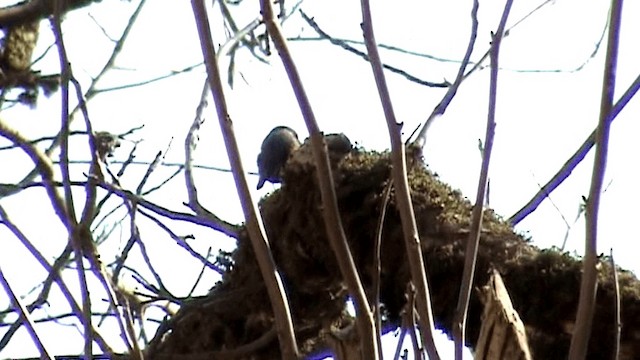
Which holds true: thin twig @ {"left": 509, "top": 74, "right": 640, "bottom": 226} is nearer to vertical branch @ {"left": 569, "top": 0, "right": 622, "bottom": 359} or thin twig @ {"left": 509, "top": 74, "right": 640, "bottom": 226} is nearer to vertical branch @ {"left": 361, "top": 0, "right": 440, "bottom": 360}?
vertical branch @ {"left": 569, "top": 0, "right": 622, "bottom": 359}

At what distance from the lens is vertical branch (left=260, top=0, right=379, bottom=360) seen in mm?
1057

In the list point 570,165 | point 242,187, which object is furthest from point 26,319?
point 570,165

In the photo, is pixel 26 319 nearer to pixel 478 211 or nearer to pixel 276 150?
pixel 478 211

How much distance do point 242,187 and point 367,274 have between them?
1.87 ft

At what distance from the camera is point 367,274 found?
1601 mm

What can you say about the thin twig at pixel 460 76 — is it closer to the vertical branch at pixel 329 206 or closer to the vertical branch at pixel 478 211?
the vertical branch at pixel 478 211

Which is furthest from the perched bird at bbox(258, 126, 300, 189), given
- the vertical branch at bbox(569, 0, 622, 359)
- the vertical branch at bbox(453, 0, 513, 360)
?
the vertical branch at bbox(569, 0, 622, 359)

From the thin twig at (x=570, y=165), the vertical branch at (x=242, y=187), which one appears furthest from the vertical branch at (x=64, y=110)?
the thin twig at (x=570, y=165)

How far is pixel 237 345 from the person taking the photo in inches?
67.3

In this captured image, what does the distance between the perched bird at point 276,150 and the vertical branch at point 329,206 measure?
0.84m

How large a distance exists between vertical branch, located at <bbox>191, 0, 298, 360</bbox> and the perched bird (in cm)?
85

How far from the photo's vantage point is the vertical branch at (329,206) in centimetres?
106

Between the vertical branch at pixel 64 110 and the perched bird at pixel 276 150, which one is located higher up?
the perched bird at pixel 276 150

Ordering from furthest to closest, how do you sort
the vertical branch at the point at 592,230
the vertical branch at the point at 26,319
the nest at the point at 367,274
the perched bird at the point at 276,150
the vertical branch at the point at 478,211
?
the perched bird at the point at 276,150, the nest at the point at 367,274, the vertical branch at the point at 26,319, the vertical branch at the point at 478,211, the vertical branch at the point at 592,230
